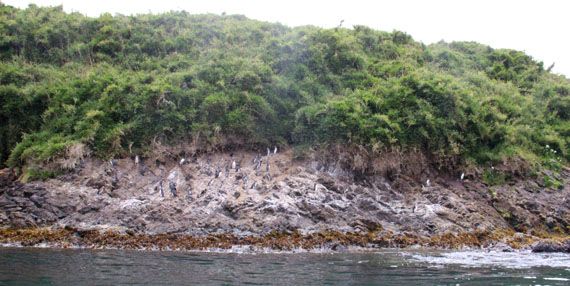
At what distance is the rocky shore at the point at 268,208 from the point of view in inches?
545

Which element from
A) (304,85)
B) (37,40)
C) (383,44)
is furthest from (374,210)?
(37,40)

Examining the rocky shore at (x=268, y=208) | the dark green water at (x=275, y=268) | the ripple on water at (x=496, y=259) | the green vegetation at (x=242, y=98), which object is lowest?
the ripple on water at (x=496, y=259)

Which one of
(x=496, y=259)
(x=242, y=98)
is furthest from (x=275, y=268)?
(x=242, y=98)

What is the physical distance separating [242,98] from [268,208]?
6.48m

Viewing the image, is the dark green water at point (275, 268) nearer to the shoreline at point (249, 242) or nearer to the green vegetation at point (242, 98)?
the shoreline at point (249, 242)

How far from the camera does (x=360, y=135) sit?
17688mm

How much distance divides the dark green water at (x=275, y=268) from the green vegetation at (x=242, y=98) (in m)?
6.30

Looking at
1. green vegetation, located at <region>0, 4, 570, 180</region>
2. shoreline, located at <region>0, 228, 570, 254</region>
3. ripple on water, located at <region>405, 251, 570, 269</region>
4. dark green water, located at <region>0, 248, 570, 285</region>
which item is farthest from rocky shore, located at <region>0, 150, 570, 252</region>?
dark green water, located at <region>0, 248, 570, 285</region>

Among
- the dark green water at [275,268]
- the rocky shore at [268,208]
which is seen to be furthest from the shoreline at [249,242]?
the dark green water at [275,268]

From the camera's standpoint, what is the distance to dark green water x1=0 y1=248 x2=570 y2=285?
335 inches

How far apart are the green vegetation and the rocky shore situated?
1049 millimetres

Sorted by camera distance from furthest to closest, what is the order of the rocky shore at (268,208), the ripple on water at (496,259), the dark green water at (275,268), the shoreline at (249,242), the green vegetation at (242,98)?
the green vegetation at (242,98)
the rocky shore at (268,208)
the shoreline at (249,242)
the ripple on water at (496,259)
the dark green water at (275,268)

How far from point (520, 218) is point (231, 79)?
14033mm

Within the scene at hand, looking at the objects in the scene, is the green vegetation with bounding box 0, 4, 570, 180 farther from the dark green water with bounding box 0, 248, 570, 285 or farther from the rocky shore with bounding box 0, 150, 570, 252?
the dark green water with bounding box 0, 248, 570, 285
